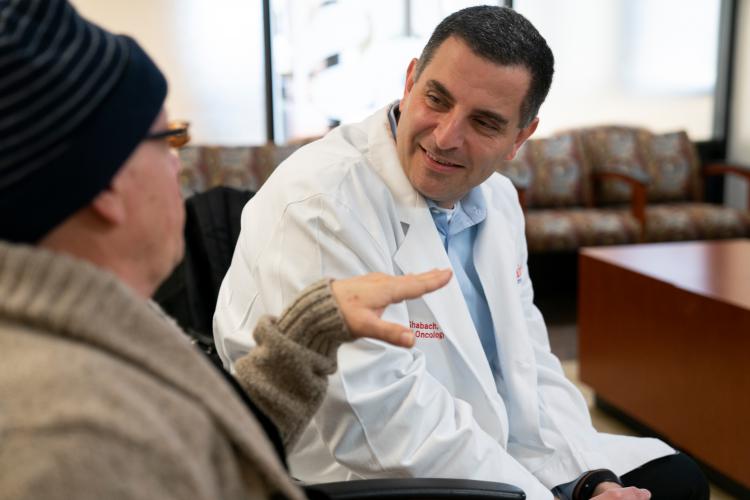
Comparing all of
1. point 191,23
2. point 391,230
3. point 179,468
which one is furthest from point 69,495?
point 191,23

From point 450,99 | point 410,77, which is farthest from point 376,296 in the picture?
point 410,77

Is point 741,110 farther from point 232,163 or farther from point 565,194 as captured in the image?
point 232,163

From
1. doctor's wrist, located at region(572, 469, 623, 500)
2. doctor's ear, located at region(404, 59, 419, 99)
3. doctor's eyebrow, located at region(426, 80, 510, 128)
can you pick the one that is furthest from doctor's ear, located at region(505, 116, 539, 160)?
doctor's wrist, located at region(572, 469, 623, 500)

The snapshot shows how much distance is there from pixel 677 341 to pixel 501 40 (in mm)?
1522

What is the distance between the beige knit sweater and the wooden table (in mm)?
1913

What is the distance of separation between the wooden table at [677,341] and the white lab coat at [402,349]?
0.86 metres

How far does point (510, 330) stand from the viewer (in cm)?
145

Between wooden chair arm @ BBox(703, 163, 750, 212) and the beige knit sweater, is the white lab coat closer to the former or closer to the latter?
the beige knit sweater

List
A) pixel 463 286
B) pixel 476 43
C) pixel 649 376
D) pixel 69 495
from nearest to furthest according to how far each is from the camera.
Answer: pixel 69 495 < pixel 476 43 < pixel 463 286 < pixel 649 376

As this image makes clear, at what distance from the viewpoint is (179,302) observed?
180 cm

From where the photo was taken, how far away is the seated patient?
0.57 metres

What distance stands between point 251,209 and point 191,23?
136 inches

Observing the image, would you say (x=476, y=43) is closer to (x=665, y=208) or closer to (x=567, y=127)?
(x=665, y=208)

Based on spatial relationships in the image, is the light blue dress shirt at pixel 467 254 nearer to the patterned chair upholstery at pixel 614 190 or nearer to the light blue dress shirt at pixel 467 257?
the light blue dress shirt at pixel 467 257
